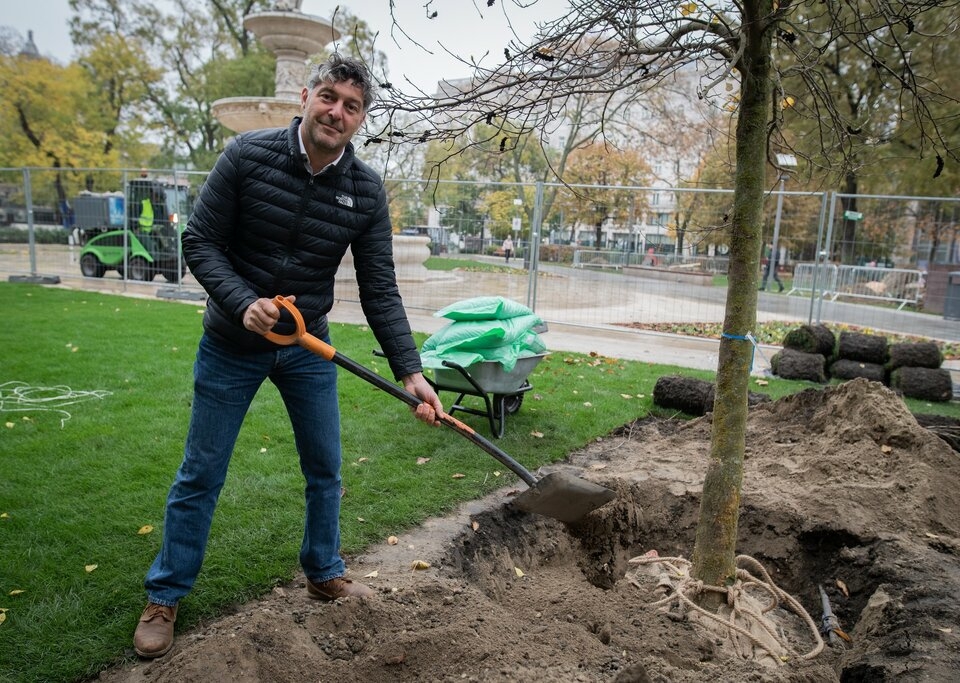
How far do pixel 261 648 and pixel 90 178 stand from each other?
33240mm

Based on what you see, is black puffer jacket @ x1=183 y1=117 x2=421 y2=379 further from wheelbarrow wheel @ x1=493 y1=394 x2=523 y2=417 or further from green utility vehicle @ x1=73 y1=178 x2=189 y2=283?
green utility vehicle @ x1=73 y1=178 x2=189 y2=283

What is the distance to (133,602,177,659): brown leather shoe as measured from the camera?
→ 2428 millimetres

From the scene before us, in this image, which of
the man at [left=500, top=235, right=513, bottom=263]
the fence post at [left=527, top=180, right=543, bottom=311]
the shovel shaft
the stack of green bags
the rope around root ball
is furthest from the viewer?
the man at [left=500, top=235, right=513, bottom=263]

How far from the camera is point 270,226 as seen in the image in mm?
2461

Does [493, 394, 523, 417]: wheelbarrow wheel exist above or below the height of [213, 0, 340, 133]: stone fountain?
below

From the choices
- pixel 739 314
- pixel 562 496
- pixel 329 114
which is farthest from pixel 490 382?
pixel 329 114

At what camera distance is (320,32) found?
38.4 feet

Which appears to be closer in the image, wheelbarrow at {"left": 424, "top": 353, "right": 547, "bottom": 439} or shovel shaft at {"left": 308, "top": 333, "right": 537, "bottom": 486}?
shovel shaft at {"left": 308, "top": 333, "right": 537, "bottom": 486}

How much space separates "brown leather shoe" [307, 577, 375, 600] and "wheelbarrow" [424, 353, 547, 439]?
1.98 metres

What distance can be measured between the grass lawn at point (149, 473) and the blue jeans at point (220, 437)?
240 mm

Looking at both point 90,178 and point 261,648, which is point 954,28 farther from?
point 90,178

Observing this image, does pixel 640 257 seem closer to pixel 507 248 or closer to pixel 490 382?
pixel 507 248

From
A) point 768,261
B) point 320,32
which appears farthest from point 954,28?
point 320,32

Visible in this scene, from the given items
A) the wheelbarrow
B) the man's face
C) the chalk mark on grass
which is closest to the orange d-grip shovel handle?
the man's face
